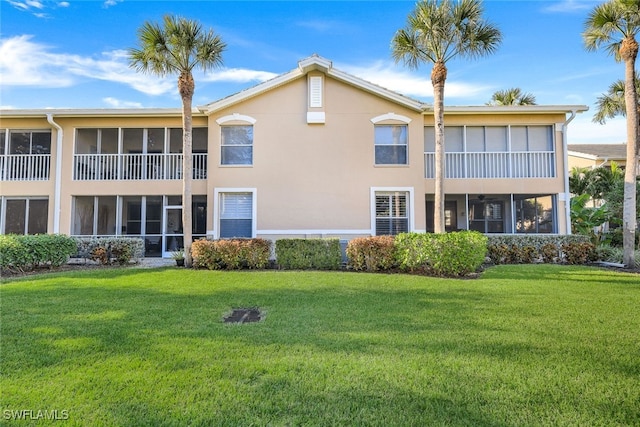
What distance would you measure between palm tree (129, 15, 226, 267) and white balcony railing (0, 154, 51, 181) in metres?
7.13

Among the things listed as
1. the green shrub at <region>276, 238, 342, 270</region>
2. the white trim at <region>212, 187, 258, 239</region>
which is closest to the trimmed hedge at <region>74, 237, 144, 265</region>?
the white trim at <region>212, 187, 258, 239</region>

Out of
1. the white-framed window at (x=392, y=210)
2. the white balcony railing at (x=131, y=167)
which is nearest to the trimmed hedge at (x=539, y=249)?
the white-framed window at (x=392, y=210)

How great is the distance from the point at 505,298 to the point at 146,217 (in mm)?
14383

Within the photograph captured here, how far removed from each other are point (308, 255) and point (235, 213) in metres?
4.65

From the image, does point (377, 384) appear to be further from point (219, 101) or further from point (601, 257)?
point (601, 257)

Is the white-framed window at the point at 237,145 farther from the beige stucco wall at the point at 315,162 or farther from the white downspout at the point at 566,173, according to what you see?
the white downspout at the point at 566,173

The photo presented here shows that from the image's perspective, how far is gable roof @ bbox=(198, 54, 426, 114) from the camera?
14.2m

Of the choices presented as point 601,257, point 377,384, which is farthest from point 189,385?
point 601,257

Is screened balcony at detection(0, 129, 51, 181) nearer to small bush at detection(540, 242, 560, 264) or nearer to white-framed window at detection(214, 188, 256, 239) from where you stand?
white-framed window at detection(214, 188, 256, 239)

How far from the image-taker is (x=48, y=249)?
10.9 m

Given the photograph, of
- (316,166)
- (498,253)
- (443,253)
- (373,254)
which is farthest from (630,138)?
(316,166)

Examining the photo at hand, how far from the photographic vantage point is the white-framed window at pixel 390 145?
577 inches

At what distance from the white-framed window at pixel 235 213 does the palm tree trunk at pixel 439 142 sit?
7.08 metres

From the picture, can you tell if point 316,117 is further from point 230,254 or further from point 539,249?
point 539,249
